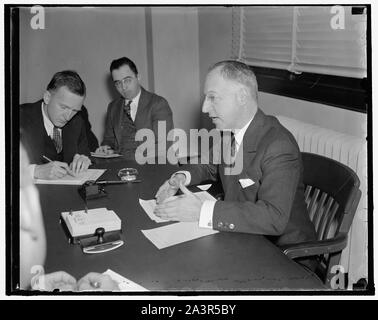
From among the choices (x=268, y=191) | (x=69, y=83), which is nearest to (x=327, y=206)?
(x=268, y=191)

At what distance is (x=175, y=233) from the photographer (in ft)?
4.32

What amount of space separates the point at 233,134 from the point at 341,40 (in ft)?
2.50

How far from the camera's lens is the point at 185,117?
393 centimetres

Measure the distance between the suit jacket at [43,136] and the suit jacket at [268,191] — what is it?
3.56 feet

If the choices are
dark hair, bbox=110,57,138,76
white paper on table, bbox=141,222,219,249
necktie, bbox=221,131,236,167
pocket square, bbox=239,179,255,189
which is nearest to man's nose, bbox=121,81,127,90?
dark hair, bbox=110,57,138,76

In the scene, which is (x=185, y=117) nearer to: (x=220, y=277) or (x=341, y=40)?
(x=341, y=40)

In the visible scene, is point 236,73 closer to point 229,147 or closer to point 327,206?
point 229,147

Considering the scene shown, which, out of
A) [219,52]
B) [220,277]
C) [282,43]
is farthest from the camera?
[219,52]

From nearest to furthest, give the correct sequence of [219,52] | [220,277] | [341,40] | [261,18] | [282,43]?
[220,277] < [341,40] < [282,43] < [261,18] < [219,52]

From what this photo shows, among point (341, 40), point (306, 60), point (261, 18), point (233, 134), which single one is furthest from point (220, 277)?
point (261, 18)

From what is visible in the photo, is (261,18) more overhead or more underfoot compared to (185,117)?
more overhead

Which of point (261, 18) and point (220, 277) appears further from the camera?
point (261, 18)

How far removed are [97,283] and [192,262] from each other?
0.27 meters
